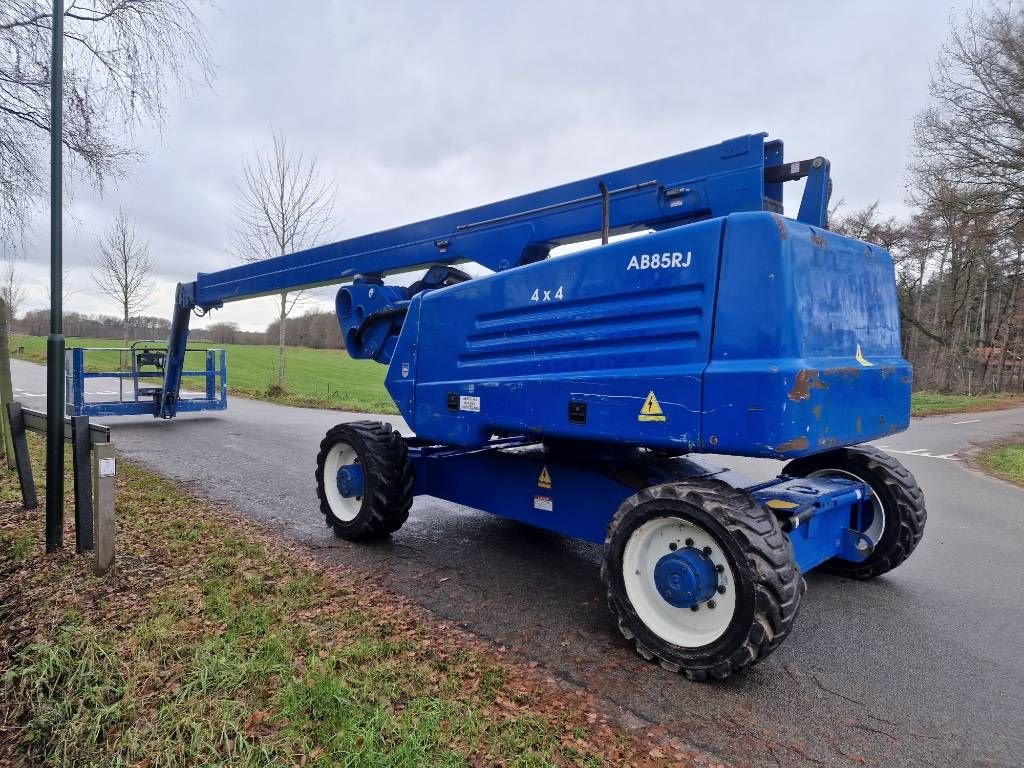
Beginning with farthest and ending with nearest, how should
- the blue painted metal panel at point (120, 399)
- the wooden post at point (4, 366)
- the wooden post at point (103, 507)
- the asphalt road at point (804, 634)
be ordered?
the blue painted metal panel at point (120, 399) < the wooden post at point (4, 366) < the wooden post at point (103, 507) < the asphalt road at point (804, 634)

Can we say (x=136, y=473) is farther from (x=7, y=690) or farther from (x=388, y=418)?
(x=388, y=418)

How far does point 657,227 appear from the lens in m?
4.09

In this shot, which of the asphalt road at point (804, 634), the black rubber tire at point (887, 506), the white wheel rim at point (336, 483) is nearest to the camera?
the asphalt road at point (804, 634)

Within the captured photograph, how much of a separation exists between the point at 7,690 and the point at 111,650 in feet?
1.54

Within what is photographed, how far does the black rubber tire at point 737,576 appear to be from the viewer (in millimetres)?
2824

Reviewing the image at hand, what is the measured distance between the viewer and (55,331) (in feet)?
14.3

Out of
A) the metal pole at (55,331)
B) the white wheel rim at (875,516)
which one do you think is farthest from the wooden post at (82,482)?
the white wheel rim at (875,516)

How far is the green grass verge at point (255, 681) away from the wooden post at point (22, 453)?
4.84 ft

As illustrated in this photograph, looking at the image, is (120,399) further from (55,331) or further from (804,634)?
(804,634)

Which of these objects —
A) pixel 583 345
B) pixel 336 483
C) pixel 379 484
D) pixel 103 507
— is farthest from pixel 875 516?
pixel 103 507

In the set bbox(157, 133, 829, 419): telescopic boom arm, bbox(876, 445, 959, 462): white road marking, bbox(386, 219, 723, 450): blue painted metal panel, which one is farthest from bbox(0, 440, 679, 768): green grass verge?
bbox(876, 445, 959, 462): white road marking

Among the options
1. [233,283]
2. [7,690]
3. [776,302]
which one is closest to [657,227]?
[776,302]

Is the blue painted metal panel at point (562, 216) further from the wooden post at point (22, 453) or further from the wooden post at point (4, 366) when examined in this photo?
the wooden post at point (4, 366)

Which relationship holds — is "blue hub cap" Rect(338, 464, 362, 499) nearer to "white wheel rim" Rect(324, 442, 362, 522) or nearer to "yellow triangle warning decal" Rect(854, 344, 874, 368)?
"white wheel rim" Rect(324, 442, 362, 522)
